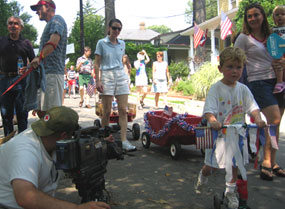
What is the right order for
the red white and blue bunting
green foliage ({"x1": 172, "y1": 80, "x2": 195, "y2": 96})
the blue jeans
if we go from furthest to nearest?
green foliage ({"x1": 172, "y1": 80, "x2": 195, "y2": 96})
the blue jeans
the red white and blue bunting

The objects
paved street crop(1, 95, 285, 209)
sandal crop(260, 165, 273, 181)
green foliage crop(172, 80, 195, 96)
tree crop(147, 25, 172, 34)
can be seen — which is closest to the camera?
paved street crop(1, 95, 285, 209)

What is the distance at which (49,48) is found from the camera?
3.96 m

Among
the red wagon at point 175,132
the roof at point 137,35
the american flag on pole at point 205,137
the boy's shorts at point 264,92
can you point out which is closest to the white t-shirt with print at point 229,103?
the american flag on pole at point 205,137

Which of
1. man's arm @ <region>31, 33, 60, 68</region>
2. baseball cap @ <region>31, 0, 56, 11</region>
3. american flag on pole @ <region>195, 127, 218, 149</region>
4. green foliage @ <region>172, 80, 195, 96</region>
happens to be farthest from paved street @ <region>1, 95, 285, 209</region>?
green foliage @ <region>172, 80, 195, 96</region>

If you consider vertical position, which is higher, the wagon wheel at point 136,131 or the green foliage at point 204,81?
the green foliage at point 204,81

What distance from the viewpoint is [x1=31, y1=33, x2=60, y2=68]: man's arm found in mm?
3867

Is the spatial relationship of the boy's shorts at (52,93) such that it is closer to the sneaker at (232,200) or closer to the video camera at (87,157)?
the video camera at (87,157)

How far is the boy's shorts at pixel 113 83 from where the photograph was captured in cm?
526

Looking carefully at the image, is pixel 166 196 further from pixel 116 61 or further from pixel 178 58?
pixel 178 58

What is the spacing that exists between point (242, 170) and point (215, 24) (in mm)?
24646

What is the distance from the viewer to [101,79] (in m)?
5.33

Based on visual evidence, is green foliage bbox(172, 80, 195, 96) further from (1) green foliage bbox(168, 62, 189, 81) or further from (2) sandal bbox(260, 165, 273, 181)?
(2) sandal bbox(260, 165, 273, 181)

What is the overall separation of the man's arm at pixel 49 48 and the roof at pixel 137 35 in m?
57.4

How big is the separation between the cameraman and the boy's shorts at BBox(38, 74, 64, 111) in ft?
6.92
